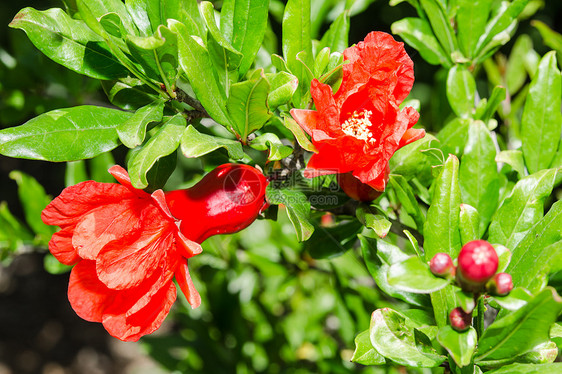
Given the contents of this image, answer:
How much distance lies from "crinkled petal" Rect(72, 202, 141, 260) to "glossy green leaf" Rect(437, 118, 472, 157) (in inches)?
26.3

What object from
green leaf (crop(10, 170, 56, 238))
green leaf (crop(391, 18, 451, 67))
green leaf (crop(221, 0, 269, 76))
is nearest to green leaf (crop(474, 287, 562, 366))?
green leaf (crop(221, 0, 269, 76))

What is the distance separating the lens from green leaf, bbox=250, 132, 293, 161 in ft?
2.91

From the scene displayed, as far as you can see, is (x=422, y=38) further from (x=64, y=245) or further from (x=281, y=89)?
(x=64, y=245)

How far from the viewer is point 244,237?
192cm

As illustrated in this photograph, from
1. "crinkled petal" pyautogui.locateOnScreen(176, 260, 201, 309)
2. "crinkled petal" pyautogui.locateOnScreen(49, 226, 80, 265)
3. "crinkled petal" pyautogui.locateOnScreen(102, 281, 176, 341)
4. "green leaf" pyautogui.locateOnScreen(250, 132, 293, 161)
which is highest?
"green leaf" pyautogui.locateOnScreen(250, 132, 293, 161)

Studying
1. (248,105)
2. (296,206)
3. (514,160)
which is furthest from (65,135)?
(514,160)

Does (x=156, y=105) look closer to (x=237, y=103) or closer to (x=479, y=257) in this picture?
(x=237, y=103)

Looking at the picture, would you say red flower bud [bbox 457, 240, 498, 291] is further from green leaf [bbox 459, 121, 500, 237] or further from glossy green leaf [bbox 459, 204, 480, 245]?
green leaf [bbox 459, 121, 500, 237]

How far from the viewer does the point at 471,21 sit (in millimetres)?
1249

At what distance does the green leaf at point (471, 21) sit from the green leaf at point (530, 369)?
78cm

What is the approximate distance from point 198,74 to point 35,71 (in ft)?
3.33

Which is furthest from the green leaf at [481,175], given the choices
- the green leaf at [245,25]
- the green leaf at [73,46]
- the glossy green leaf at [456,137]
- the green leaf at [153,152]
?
the green leaf at [73,46]

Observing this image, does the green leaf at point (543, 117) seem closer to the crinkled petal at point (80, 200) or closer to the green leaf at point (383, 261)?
the green leaf at point (383, 261)

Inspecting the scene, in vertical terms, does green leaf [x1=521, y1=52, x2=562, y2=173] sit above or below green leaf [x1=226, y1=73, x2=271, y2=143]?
below
